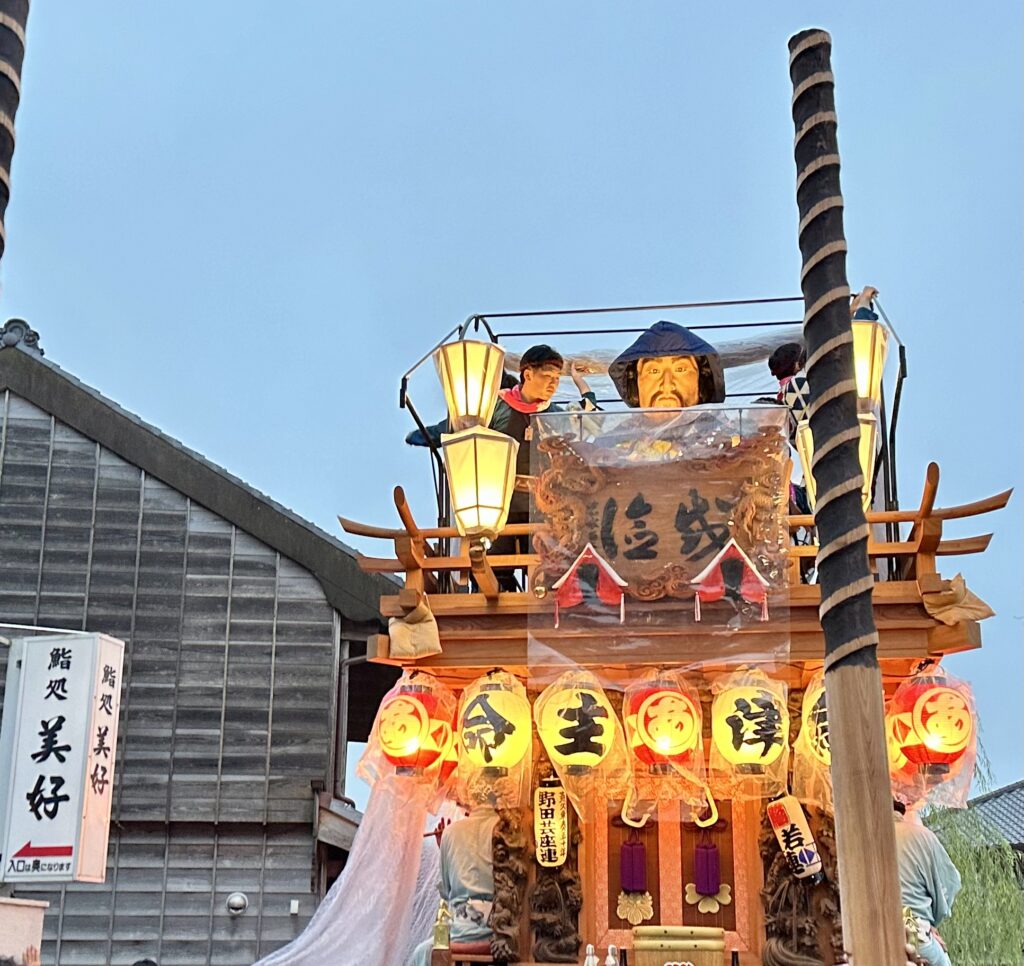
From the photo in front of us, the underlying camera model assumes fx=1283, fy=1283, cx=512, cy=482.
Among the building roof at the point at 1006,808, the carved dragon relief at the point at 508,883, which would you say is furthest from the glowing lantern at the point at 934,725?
the building roof at the point at 1006,808

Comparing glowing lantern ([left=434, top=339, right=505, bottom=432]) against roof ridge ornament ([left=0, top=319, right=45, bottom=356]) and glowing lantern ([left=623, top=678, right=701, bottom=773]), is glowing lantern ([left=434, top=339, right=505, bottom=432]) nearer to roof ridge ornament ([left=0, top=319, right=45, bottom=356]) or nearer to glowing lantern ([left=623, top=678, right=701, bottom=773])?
glowing lantern ([left=623, top=678, right=701, bottom=773])

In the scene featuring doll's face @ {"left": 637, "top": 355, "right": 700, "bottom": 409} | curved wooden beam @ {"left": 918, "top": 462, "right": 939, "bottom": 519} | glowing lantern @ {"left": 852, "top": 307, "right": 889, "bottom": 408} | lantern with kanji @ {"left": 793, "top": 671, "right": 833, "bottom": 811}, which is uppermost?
doll's face @ {"left": 637, "top": 355, "right": 700, "bottom": 409}

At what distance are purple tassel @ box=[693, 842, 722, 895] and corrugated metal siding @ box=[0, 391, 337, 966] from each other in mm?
5690

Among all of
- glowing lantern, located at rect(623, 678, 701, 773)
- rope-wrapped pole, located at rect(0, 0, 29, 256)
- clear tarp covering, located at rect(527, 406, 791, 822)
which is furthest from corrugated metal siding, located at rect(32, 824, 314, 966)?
rope-wrapped pole, located at rect(0, 0, 29, 256)

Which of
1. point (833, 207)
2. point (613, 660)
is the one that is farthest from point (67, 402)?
point (833, 207)

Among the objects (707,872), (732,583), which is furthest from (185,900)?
(732,583)

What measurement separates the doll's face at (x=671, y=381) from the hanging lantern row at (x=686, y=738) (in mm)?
2301

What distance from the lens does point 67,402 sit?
15.3 meters

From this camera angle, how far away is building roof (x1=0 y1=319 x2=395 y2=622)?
48.2ft

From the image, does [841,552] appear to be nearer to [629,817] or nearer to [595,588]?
[595,588]

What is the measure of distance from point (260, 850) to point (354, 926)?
12.5 feet

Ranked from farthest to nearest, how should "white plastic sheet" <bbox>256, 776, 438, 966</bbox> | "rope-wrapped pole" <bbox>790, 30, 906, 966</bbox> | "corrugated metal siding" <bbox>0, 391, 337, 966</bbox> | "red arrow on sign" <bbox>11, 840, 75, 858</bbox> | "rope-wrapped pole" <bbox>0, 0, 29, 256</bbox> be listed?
"corrugated metal siding" <bbox>0, 391, 337, 966</bbox>
"white plastic sheet" <bbox>256, 776, 438, 966</bbox>
"red arrow on sign" <bbox>11, 840, 75, 858</bbox>
"rope-wrapped pole" <bbox>0, 0, 29, 256</bbox>
"rope-wrapped pole" <bbox>790, 30, 906, 966</bbox>

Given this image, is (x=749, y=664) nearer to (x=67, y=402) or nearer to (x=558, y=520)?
(x=558, y=520)

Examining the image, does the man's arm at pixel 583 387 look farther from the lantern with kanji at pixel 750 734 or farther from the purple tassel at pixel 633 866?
the purple tassel at pixel 633 866
